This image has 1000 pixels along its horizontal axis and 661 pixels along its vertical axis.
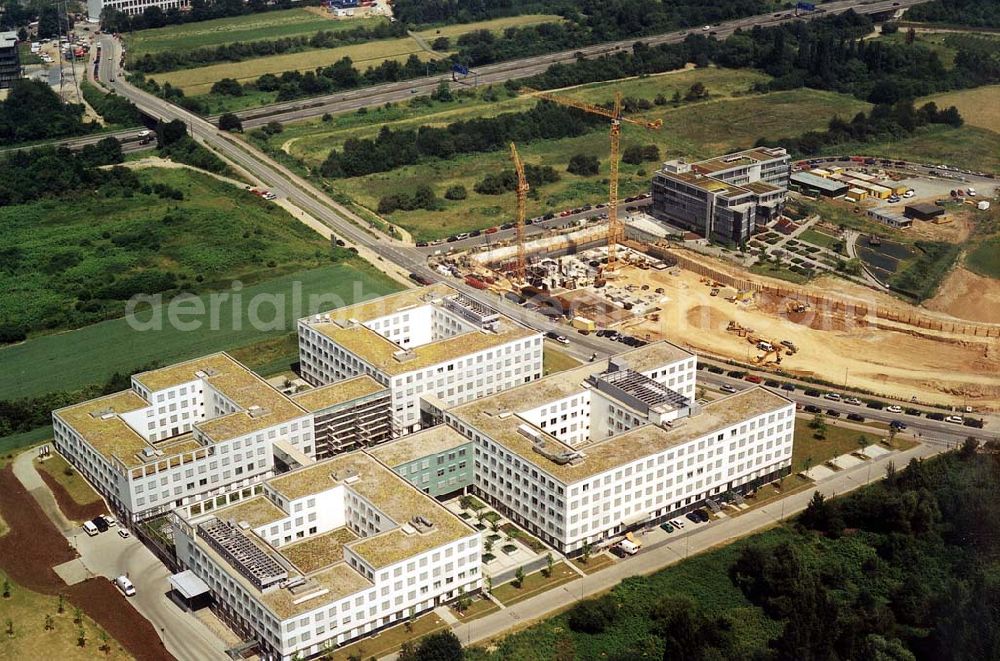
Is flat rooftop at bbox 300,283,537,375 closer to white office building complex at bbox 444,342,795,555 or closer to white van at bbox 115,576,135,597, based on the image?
white office building complex at bbox 444,342,795,555

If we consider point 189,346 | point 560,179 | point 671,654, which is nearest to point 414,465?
point 671,654

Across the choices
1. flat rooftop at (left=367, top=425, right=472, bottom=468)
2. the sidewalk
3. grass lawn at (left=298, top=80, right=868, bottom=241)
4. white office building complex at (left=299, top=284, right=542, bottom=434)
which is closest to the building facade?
grass lawn at (left=298, top=80, right=868, bottom=241)

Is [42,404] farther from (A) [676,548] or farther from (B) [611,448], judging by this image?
(A) [676,548]

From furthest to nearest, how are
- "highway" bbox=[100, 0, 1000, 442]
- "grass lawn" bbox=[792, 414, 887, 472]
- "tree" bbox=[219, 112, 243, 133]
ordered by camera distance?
"tree" bbox=[219, 112, 243, 133], "highway" bbox=[100, 0, 1000, 442], "grass lawn" bbox=[792, 414, 887, 472]

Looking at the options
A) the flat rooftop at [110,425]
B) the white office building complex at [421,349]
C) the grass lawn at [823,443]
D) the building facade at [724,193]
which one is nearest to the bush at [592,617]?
the white office building complex at [421,349]

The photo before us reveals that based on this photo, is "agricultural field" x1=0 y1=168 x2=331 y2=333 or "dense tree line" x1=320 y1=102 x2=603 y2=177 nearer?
"agricultural field" x1=0 y1=168 x2=331 y2=333

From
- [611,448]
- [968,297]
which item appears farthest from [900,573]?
[968,297]

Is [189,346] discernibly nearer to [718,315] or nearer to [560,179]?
[718,315]
